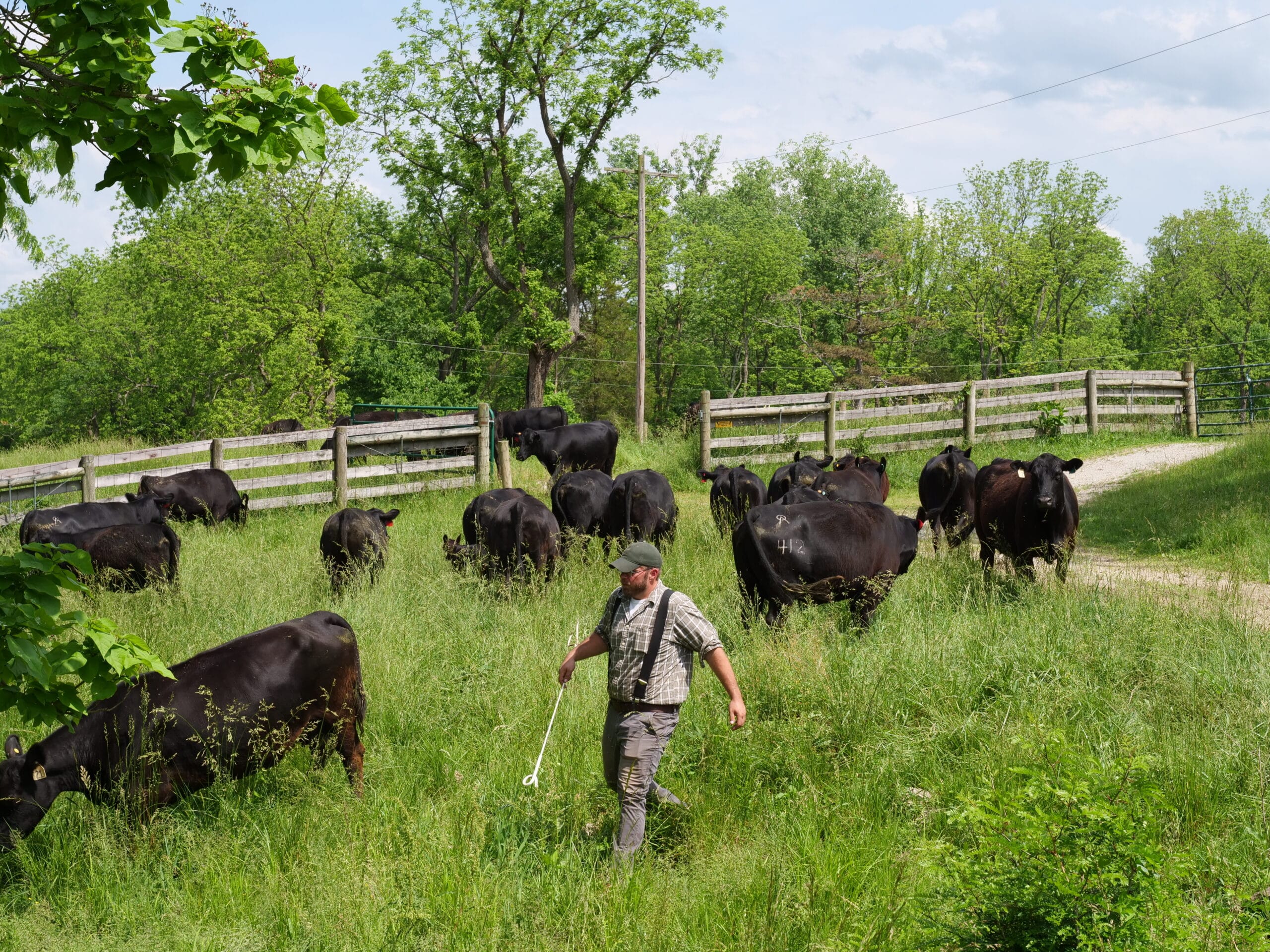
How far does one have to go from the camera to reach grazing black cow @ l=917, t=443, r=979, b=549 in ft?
42.2

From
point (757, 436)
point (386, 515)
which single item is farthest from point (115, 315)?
point (386, 515)

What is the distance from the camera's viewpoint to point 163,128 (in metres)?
3.35

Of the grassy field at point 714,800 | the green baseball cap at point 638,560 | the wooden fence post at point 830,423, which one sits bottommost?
the grassy field at point 714,800

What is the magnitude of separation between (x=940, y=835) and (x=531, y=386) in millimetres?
28292

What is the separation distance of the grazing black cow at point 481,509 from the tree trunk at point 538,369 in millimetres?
20037

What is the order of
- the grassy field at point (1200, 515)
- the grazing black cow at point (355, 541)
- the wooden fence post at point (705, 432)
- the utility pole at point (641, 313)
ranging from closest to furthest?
the grazing black cow at point (355, 541)
the grassy field at point (1200, 515)
the wooden fence post at point (705, 432)
the utility pole at point (641, 313)

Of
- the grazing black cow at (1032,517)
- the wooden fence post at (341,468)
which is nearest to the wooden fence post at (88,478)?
the wooden fence post at (341,468)

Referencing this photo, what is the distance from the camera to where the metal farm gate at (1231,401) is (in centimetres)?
2119

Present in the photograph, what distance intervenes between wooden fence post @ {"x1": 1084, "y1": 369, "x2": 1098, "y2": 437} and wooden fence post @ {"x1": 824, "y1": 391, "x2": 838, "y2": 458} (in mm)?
5620

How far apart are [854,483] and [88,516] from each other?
977cm

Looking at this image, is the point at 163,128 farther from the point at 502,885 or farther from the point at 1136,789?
the point at 1136,789

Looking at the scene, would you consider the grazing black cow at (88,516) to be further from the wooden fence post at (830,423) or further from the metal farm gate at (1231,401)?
the metal farm gate at (1231,401)

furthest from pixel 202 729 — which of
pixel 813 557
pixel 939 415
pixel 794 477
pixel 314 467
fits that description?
pixel 939 415

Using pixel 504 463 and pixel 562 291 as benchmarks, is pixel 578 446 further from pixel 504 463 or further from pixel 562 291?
pixel 562 291
